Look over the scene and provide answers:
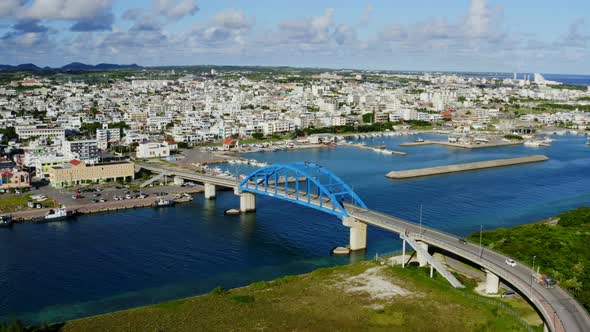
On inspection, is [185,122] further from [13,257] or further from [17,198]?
[13,257]

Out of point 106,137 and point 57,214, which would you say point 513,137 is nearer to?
point 106,137

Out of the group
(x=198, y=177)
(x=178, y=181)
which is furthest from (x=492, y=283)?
(x=178, y=181)

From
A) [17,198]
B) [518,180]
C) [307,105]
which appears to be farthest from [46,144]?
[307,105]

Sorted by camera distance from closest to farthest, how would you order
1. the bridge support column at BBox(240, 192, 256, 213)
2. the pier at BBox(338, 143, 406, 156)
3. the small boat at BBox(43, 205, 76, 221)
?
the small boat at BBox(43, 205, 76, 221)
the bridge support column at BBox(240, 192, 256, 213)
the pier at BBox(338, 143, 406, 156)

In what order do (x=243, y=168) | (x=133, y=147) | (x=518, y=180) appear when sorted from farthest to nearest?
(x=133, y=147) < (x=243, y=168) < (x=518, y=180)

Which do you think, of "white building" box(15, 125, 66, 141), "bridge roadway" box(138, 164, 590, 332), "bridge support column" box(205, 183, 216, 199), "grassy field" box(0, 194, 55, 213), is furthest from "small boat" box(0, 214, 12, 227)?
"white building" box(15, 125, 66, 141)

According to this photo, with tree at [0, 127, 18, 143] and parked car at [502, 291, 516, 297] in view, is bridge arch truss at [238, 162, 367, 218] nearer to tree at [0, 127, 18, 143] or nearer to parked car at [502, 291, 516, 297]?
parked car at [502, 291, 516, 297]
